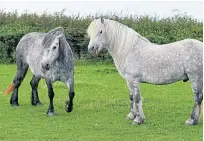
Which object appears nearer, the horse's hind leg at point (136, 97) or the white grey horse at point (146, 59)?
the white grey horse at point (146, 59)

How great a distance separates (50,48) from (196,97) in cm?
334

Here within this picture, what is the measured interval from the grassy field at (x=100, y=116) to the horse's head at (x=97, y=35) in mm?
1544

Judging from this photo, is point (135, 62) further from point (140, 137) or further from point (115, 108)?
point (115, 108)

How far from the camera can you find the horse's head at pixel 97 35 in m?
11.3

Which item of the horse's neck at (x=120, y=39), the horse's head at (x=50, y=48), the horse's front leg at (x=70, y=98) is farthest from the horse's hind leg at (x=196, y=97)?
the horse's head at (x=50, y=48)

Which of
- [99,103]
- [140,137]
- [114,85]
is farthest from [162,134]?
[114,85]

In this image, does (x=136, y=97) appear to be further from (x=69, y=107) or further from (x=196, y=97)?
Answer: (x=69, y=107)

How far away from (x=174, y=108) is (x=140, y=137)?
12.3 ft

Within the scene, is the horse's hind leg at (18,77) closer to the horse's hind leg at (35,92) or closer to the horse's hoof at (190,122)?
the horse's hind leg at (35,92)

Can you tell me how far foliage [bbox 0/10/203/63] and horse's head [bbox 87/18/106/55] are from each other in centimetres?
1476

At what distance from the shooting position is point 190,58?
35.0ft

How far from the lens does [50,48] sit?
39.4ft

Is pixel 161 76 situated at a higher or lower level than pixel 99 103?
higher

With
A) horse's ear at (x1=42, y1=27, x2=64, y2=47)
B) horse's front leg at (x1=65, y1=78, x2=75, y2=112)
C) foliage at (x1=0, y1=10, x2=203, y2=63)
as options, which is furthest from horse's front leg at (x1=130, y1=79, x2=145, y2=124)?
foliage at (x1=0, y1=10, x2=203, y2=63)
